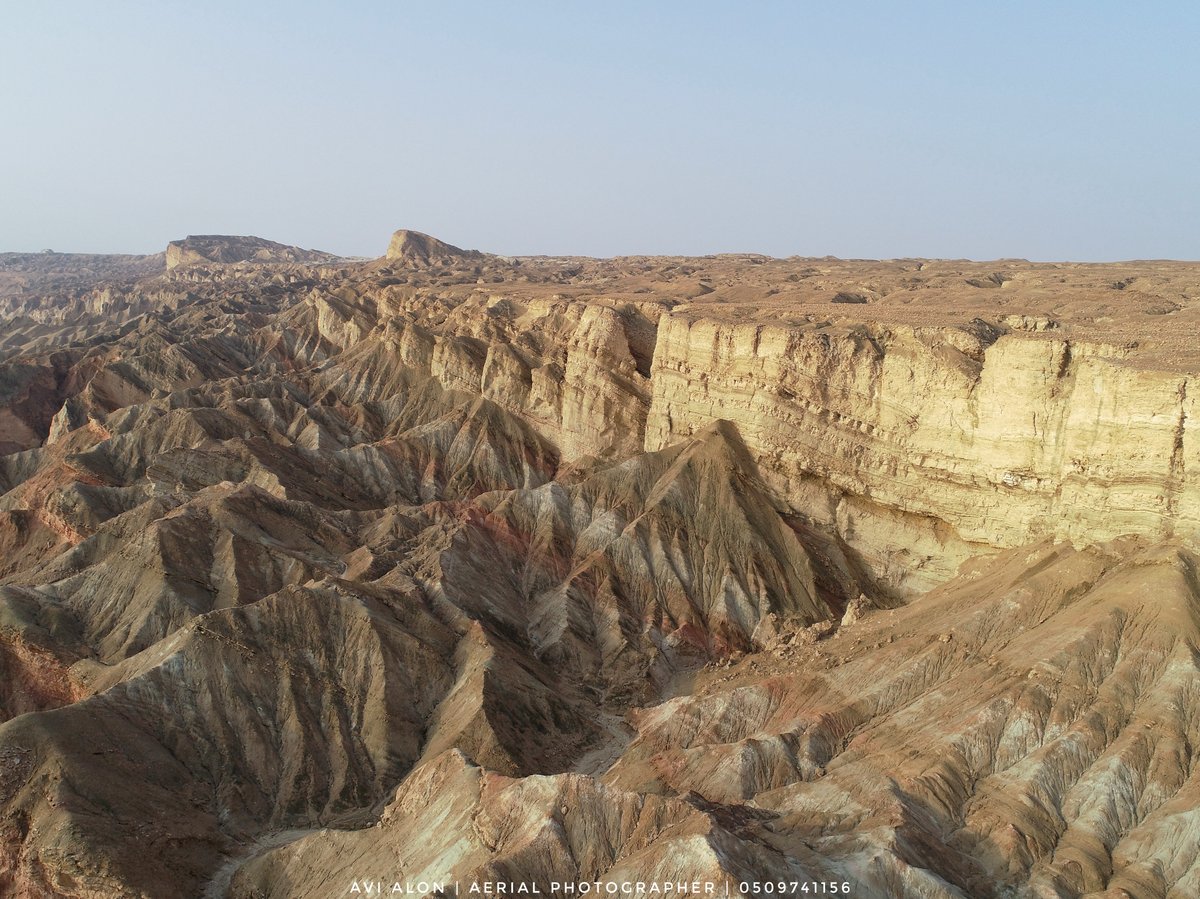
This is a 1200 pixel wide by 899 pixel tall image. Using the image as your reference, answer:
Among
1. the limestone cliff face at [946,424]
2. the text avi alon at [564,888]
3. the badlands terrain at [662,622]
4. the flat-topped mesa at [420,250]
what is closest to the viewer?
the text avi alon at [564,888]

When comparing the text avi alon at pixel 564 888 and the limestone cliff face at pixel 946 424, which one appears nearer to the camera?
the text avi alon at pixel 564 888

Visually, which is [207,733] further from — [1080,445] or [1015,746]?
[1080,445]

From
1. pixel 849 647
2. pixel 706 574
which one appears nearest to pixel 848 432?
pixel 706 574

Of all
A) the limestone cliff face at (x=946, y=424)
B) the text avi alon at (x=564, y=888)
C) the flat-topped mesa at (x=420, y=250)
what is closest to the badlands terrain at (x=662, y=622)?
the limestone cliff face at (x=946, y=424)

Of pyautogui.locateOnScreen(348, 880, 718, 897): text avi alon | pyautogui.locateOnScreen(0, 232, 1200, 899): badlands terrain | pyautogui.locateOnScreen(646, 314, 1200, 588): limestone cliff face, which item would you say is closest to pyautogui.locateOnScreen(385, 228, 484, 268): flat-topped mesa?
pyautogui.locateOnScreen(0, 232, 1200, 899): badlands terrain

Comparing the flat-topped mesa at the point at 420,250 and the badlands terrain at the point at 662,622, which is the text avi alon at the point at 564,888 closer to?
the badlands terrain at the point at 662,622

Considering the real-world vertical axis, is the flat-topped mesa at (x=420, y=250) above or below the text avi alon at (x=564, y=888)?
above
